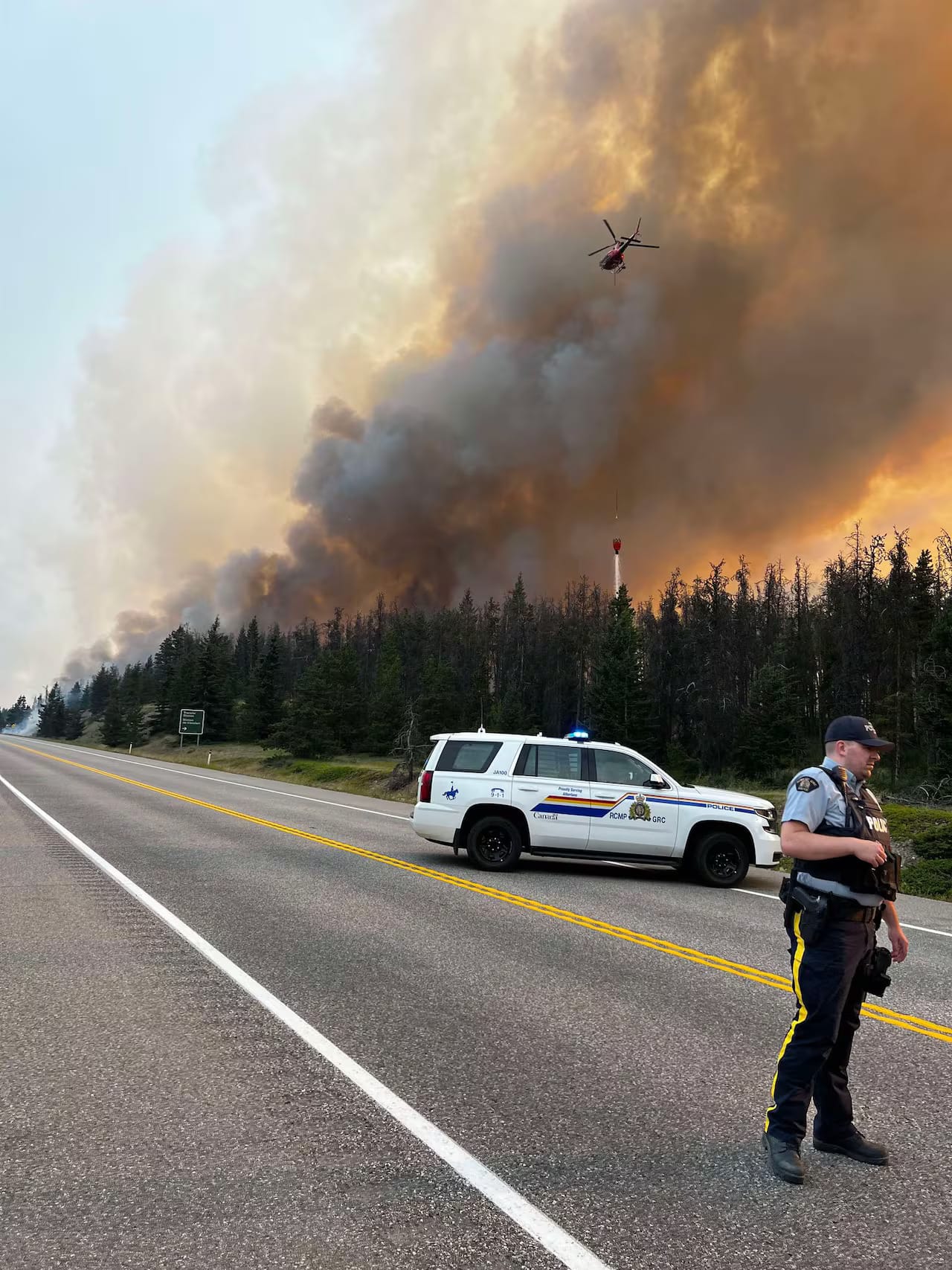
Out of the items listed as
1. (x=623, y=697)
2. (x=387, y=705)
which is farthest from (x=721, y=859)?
(x=387, y=705)

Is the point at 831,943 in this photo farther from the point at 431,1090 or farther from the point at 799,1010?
the point at 431,1090

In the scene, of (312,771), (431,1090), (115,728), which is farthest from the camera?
(115,728)

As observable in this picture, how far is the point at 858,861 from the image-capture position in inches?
148

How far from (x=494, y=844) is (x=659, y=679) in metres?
72.5

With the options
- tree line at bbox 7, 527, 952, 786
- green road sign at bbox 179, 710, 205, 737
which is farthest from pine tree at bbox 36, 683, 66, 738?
green road sign at bbox 179, 710, 205, 737

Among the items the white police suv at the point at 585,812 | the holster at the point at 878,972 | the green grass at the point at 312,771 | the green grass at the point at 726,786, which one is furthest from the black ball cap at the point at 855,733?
the green grass at the point at 312,771

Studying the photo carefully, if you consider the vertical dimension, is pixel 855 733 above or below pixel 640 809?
above

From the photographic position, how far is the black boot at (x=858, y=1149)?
370cm

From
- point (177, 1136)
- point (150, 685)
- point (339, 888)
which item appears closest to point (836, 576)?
point (339, 888)

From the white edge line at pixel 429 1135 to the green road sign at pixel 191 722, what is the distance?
61011 millimetres

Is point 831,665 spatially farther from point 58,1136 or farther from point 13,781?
point 58,1136

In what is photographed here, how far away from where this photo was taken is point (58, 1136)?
12.1 feet

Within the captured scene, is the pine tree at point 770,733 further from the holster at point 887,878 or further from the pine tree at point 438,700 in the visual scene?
the holster at point 887,878

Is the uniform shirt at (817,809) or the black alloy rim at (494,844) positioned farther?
the black alloy rim at (494,844)
